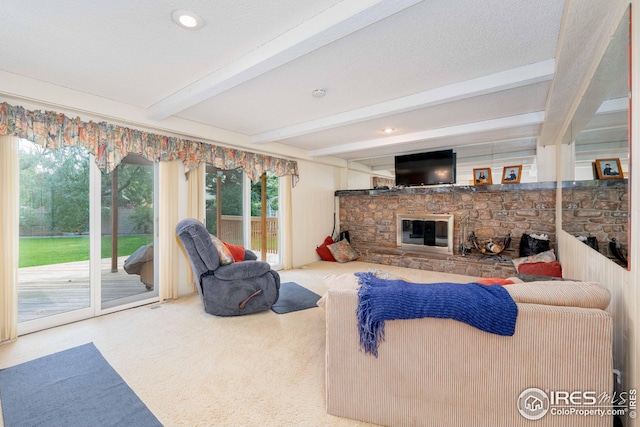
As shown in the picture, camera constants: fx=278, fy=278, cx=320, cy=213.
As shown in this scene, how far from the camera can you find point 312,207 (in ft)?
19.4

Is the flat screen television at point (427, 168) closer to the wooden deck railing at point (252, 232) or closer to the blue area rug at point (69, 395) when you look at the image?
the wooden deck railing at point (252, 232)

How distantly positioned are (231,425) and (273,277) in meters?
1.76

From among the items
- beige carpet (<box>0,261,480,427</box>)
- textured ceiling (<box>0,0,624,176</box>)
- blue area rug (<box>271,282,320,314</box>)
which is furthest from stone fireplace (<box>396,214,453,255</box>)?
beige carpet (<box>0,261,480,427</box>)

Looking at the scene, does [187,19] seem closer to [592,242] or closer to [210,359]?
[210,359]

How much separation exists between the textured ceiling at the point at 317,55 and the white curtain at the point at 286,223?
6.31ft

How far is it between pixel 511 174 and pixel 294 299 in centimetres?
401

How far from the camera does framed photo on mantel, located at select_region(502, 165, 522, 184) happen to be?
452cm

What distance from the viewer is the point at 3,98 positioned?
2432 millimetres

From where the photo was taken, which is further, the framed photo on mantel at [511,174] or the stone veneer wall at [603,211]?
the framed photo on mantel at [511,174]

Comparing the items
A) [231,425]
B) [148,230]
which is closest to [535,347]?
[231,425]

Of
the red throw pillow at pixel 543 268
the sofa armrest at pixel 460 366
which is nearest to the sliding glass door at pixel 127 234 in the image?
the sofa armrest at pixel 460 366

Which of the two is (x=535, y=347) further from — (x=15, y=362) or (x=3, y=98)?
(x=3, y=98)

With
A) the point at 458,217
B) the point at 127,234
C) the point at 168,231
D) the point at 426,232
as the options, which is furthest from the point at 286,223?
the point at 458,217

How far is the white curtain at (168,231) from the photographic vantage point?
3.46m
